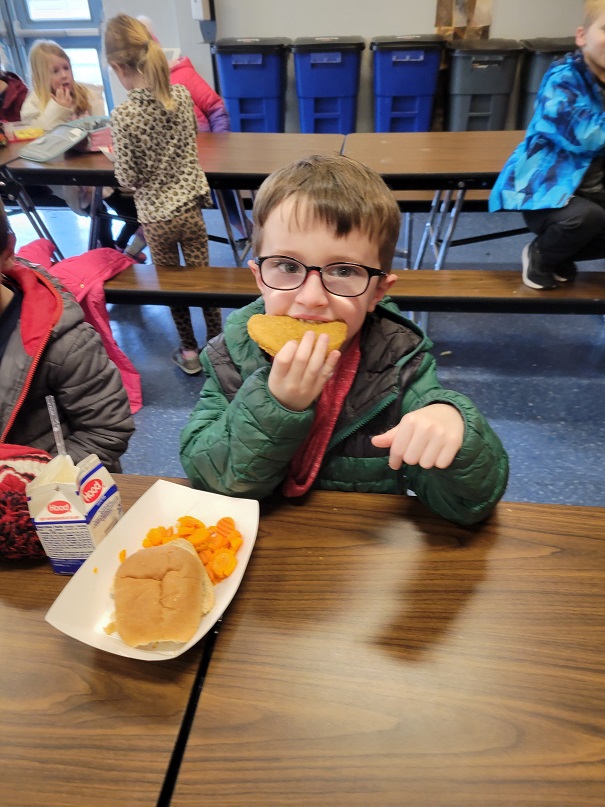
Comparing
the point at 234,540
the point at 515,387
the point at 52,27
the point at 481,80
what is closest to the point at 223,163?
the point at 515,387

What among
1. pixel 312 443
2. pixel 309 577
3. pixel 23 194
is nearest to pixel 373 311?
pixel 312 443

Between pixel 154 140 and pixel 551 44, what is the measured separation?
13.0 feet

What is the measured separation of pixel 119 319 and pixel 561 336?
99.9 inches

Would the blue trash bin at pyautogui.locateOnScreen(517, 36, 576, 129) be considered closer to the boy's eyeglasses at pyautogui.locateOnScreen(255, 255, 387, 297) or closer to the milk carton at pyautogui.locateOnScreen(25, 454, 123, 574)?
the boy's eyeglasses at pyautogui.locateOnScreen(255, 255, 387, 297)

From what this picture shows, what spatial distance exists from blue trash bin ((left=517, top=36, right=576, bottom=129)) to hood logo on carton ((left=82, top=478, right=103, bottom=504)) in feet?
17.1

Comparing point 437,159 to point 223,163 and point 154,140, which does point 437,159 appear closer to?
point 223,163

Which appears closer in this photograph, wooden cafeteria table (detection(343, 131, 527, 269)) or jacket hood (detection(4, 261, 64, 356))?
jacket hood (detection(4, 261, 64, 356))

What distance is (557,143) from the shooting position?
2.25 metres

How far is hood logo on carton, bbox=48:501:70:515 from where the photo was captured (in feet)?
2.60

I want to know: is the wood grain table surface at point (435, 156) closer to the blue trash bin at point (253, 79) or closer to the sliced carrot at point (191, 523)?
the sliced carrot at point (191, 523)

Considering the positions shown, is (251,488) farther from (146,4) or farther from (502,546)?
(146,4)

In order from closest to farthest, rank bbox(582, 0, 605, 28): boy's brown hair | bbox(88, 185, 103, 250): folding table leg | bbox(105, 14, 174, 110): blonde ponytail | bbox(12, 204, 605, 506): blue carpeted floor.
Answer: bbox(582, 0, 605, 28): boy's brown hair
bbox(12, 204, 605, 506): blue carpeted floor
bbox(105, 14, 174, 110): blonde ponytail
bbox(88, 185, 103, 250): folding table leg

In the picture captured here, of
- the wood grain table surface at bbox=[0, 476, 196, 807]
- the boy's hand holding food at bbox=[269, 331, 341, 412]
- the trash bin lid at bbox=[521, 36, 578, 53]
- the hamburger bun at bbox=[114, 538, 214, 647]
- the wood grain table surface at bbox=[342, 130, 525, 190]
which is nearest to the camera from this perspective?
the wood grain table surface at bbox=[0, 476, 196, 807]

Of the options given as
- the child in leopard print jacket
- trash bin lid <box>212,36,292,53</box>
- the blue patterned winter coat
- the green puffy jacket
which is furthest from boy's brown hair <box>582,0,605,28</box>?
trash bin lid <box>212,36,292,53</box>
